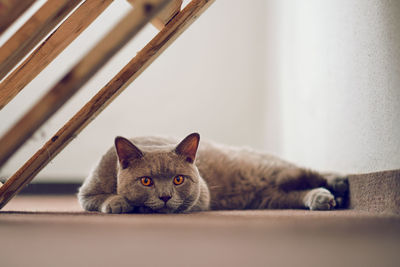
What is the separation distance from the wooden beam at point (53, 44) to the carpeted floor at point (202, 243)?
407 mm

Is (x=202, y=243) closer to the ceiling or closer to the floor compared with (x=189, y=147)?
closer to the floor

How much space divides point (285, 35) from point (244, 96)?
30.1 inches

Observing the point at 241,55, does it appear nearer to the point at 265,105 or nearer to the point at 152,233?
the point at 265,105

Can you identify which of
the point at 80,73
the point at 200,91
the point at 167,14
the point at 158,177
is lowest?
the point at 158,177

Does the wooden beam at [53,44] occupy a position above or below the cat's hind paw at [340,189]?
above

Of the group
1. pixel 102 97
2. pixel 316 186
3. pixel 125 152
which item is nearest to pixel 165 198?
pixel 125 152

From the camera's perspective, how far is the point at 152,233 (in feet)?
3.10

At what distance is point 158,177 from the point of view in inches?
59.8

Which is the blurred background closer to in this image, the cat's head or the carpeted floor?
the cat's head

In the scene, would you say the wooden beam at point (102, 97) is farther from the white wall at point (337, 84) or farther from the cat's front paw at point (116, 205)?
the white wall at point (337, 84)

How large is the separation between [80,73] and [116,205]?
2.83 ft

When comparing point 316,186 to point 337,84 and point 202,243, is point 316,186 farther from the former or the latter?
point 202,243

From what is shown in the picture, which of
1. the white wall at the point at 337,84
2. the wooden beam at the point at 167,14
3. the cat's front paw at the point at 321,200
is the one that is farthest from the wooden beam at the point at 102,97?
the cat's front paw at the point at 321,200

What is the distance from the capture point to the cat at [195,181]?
4.97 ft
